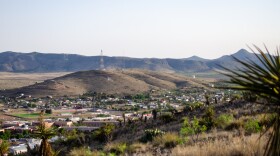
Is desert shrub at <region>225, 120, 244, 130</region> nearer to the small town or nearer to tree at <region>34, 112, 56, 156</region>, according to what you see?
tree at <region>34, 112, 56, 156</region>

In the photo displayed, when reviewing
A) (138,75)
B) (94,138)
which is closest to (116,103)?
(138,75)

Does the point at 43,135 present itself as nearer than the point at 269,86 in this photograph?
No

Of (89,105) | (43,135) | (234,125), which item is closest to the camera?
(43,135)

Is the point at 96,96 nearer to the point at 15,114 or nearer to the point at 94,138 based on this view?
the point at 15,114

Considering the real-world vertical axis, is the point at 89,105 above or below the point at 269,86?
below

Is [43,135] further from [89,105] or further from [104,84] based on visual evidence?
[104,84]

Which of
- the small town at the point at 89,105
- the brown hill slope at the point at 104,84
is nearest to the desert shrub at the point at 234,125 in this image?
the small town at the point at 89,105

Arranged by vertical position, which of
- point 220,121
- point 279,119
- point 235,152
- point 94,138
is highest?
point 279,119

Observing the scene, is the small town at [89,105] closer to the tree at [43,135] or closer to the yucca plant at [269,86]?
the tree at [43,135]

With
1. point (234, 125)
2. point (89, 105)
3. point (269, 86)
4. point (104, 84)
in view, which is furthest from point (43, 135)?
point (104, 84)
